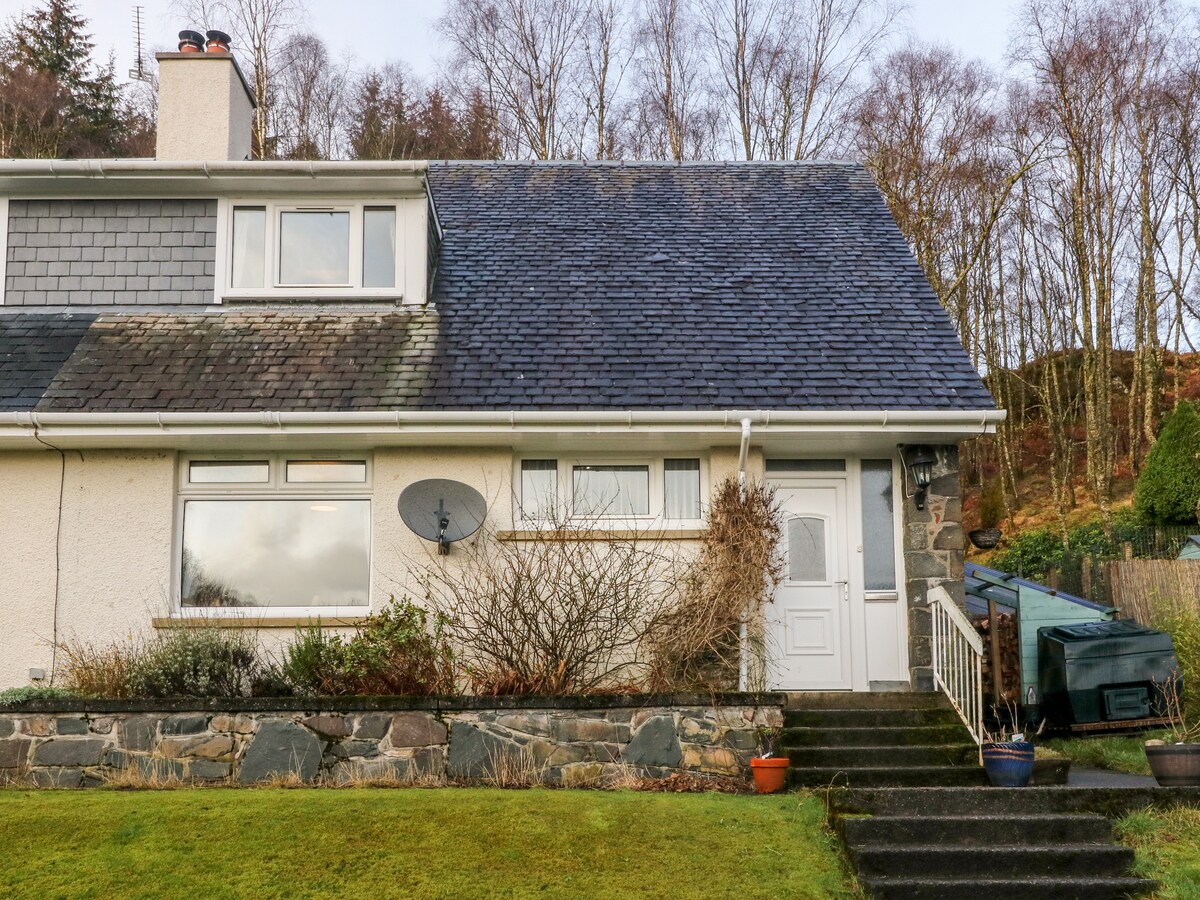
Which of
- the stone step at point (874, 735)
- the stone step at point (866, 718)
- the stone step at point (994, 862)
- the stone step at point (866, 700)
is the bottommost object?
the stone step at point (994, 862)

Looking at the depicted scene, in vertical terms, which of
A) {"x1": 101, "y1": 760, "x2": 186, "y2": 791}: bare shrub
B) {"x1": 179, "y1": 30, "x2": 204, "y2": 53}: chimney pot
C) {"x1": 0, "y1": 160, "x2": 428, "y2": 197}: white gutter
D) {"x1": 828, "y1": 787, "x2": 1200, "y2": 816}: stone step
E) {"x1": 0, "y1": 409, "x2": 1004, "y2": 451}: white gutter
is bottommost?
{"x1": 828, "y1": 787, "x2": 1200, "y2": 816}: stone step

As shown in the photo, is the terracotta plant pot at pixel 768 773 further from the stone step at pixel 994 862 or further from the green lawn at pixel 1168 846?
the green lawn at pixel 1168 846

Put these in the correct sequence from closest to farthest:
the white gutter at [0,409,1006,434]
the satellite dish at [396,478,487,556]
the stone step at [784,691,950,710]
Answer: the stone step at [784,691,950,710], the white gutter at [0,409,1006,434], the satellite dish at [396,478,487,556]

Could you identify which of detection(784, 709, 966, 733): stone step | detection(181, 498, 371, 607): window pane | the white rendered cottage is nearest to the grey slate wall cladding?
the white rendered cottage

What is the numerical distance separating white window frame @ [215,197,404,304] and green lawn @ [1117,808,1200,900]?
294 inches

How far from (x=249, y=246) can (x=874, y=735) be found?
715 centimetres

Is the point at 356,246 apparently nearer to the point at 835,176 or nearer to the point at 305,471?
the point at 305,471

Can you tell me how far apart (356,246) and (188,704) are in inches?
194

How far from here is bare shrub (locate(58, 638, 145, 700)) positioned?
8438 mm

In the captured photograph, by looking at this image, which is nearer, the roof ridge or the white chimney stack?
the white chimney stack

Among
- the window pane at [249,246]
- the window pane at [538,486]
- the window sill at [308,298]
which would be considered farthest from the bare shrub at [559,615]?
the window pane at [249,246]

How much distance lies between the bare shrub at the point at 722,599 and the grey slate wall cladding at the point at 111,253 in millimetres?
5394

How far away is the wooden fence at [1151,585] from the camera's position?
12516mm

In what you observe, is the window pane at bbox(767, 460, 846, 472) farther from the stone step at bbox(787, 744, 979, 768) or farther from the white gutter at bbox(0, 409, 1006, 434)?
the stone step at bbox(787, 744, 979, 768)
